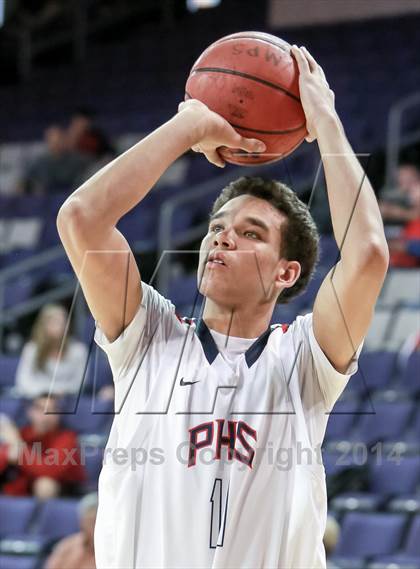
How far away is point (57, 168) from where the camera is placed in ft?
35.2

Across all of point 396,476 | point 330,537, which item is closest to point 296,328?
point 330,537

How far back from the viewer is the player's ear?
279cm

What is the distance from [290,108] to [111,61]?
11.1 m

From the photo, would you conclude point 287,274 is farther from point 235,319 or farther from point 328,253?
point 328,253

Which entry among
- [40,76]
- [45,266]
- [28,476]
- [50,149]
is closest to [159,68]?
[40,76]

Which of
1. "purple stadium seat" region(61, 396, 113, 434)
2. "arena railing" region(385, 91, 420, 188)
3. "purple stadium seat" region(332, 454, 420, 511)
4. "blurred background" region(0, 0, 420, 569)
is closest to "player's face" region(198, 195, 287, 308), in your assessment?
"blurred background" region(0, 0, 420, 569)

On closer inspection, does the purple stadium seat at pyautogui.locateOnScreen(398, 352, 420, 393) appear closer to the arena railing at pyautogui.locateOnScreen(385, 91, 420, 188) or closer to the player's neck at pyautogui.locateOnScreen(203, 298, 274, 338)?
the arena railing at pyautogui.locateOnScreen(385, 91, 420, 188)

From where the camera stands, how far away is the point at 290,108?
9.17ft

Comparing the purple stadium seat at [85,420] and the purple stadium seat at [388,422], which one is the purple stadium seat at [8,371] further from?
the purple stadium seat at [388,422]

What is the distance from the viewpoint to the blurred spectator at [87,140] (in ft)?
35.4

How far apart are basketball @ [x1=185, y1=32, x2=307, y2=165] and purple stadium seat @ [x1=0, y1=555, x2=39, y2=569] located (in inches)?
143

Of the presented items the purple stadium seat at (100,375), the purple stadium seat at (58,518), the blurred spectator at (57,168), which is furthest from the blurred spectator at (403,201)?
the blurred spectator at (57,168)

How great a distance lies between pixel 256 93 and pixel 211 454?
0.90 m

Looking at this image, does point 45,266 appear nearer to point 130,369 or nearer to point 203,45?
point 203,45
